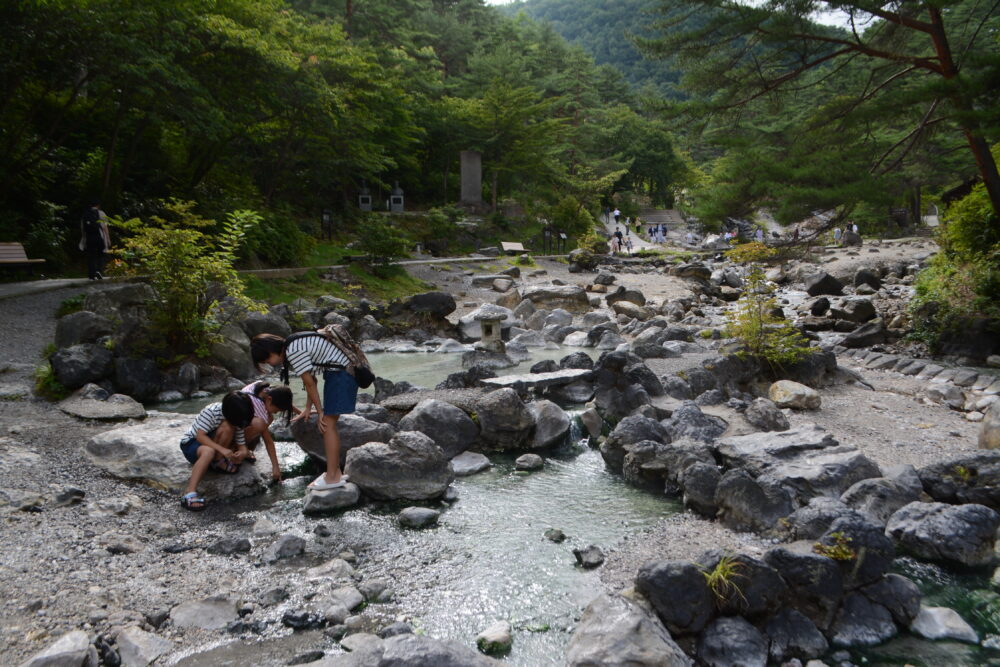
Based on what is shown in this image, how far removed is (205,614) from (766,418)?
21.8 feet

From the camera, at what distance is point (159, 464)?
627 cm

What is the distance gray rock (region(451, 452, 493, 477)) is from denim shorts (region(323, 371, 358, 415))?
159 centimetres

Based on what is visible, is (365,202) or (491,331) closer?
(491,331)

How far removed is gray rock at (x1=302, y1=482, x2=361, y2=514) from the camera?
5793 millimetres

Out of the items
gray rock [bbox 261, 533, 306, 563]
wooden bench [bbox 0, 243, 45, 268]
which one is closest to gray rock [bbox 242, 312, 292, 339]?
wooden bench [bbox 0, 243, 45, 268]

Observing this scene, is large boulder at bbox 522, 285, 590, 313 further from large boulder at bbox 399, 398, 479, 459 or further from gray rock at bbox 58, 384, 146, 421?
gray rock at bbox 58, 384, 146, 421

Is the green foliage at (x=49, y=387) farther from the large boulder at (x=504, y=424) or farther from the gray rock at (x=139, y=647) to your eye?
the gray rock at (x=139, y=647)

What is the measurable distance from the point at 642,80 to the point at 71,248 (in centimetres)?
10359

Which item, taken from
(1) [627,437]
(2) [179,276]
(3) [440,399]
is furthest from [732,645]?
(2) [179,276]

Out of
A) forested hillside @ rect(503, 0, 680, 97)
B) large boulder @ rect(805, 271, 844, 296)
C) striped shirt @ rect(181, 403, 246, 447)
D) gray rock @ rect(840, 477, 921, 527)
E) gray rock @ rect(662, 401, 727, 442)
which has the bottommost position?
gray rock @ rect(840, 477, 921, 527)

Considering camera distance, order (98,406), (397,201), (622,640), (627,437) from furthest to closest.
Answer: (397,201) → (98,406) → (627,437) → (622,640)

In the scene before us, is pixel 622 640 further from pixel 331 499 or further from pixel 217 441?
pixel 217 441

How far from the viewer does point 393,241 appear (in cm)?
2172

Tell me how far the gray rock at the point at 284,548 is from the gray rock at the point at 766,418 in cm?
570
